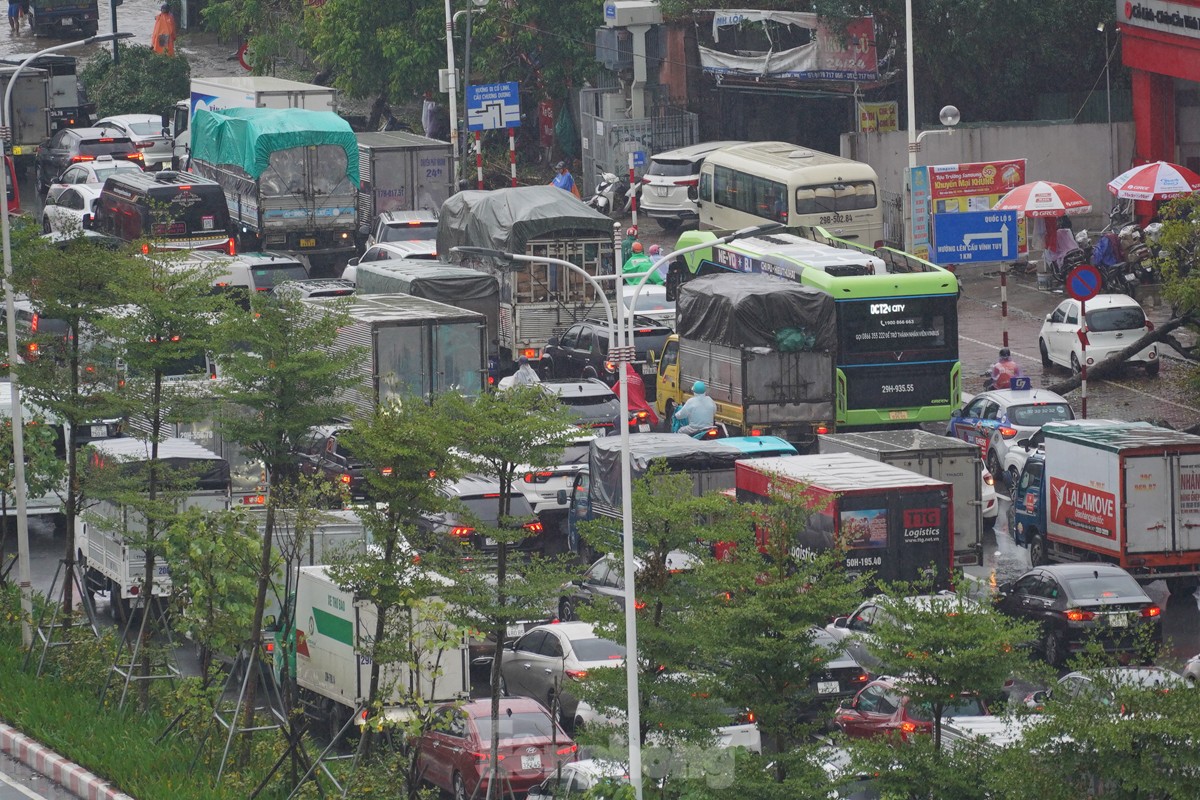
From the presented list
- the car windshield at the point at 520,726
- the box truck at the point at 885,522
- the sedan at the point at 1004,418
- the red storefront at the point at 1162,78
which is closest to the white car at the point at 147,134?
the red storefront at the point at 1162,78

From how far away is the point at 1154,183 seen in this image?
130 feet

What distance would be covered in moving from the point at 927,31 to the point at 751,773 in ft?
111

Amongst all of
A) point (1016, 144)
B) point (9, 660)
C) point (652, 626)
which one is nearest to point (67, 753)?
point (9, 660)

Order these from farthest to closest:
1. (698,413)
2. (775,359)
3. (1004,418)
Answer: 1. (1004,418)
2. (775,359)
3. (698,413)

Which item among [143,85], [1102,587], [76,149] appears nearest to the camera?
[1102,587]

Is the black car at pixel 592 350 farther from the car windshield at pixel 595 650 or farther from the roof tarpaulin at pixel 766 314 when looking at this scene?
the car windshield at pixel 595 650

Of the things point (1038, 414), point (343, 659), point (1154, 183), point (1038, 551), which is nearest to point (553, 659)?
point (343, 659)

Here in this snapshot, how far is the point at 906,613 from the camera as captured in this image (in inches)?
663

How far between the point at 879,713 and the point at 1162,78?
1135 inches

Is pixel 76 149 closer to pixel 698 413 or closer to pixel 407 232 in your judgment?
pixel 407 232

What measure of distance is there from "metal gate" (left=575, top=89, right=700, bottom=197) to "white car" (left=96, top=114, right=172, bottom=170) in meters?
11.1

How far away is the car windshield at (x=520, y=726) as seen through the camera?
19.0 meters

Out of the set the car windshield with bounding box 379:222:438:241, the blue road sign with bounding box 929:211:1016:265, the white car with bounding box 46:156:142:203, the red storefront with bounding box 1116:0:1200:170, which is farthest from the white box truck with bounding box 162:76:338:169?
the red storefront with bounding box 1116:0:1200:170

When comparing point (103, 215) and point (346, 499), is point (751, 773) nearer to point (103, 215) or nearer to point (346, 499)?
point (346, 499)
